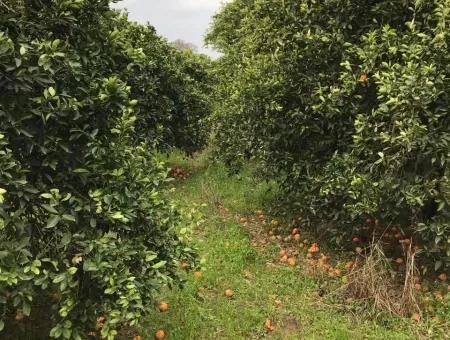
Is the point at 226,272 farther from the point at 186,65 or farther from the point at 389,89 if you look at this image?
the point at 186,65

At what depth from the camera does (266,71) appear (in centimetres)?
688

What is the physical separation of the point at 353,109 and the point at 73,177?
3587 mm

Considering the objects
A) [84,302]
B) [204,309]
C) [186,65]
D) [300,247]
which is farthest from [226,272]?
[186,65]

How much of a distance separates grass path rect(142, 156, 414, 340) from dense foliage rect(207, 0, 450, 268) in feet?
3.27

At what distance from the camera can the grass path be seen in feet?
16.2

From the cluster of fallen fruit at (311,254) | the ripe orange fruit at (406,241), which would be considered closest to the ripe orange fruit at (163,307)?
the cluster of fallen fruit at (311,254)

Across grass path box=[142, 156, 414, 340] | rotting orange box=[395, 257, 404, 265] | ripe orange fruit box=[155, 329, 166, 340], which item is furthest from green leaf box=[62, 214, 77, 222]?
rotting orange box=[395, 257, 404, 265]

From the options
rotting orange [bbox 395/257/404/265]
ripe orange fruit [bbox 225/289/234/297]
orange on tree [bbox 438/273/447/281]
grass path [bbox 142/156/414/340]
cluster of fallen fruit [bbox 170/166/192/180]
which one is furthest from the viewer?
cluster of fallen fruit [bbox 170/166/192/180]

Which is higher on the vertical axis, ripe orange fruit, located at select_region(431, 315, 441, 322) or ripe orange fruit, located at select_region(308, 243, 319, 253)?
ripe orange fruit, located at select_region(308, 243, 319, 253)

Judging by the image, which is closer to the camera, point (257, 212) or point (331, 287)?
point (331, 287)

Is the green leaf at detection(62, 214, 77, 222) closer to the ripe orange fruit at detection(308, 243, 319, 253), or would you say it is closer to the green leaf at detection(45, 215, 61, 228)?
the green leaf at detection(45, 215, 61, 228)

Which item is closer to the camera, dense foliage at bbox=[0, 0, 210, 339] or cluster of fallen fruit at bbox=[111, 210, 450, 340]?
dense foliage at bbox=[0, 0, 210, 339]

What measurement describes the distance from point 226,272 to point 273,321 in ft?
3.63

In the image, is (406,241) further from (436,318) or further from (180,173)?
(180,173)
